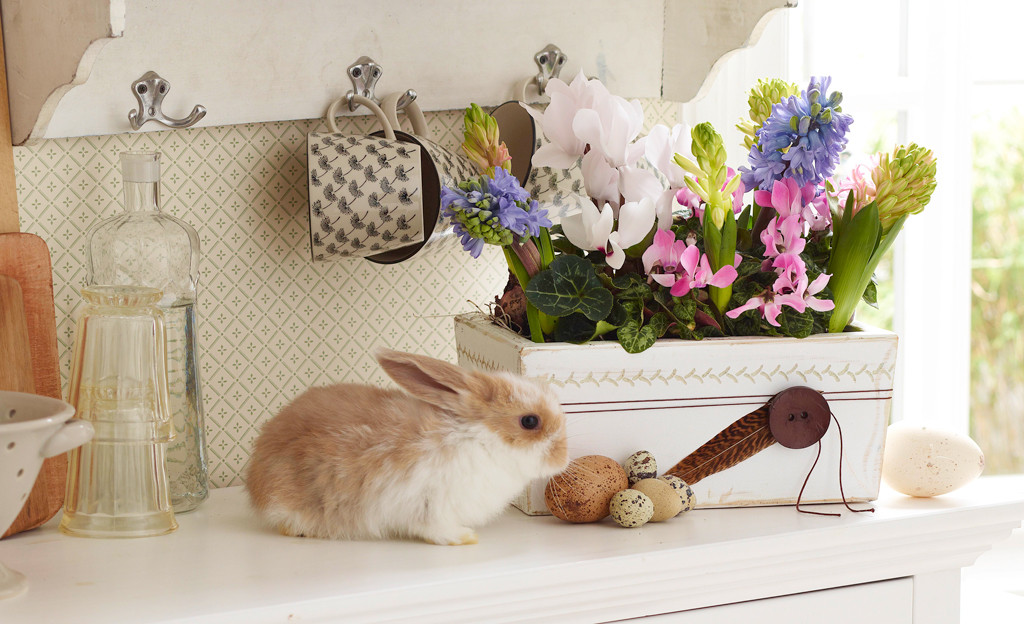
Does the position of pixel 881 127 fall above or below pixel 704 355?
above

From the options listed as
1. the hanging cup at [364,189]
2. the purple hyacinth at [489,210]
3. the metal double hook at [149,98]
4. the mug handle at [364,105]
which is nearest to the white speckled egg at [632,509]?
the purple hyacinth at [489,210]

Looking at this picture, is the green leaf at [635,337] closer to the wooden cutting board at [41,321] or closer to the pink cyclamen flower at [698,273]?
the pink cyclamen flower at [698,273]

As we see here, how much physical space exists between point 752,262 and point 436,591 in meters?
0.41

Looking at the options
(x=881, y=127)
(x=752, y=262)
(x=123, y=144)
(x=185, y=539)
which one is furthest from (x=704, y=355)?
(x=881, y=127)

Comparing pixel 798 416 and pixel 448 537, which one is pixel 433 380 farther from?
pixel 798 416

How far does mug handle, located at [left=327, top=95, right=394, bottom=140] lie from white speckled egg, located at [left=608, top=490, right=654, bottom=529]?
0.45m

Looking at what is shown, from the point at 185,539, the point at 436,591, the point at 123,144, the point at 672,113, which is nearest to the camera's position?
the point at 436,591

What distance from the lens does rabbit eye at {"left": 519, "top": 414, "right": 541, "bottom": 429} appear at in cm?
81

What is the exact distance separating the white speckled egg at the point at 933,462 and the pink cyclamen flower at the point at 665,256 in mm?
299

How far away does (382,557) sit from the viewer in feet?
2.62

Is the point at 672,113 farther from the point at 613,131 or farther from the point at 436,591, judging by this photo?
the point at 436,591

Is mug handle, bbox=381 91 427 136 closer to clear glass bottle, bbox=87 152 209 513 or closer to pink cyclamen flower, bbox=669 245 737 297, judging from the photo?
clear glass bottle, bbox=87 152 209 513

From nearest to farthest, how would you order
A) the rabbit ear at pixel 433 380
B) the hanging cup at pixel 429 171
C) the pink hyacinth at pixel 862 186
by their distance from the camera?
the rabbit ear at pixel 433 380 → the pink hyacinth at pixel 862 186 → the hanging cup at pixel 429 171

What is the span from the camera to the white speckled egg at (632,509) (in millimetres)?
845
